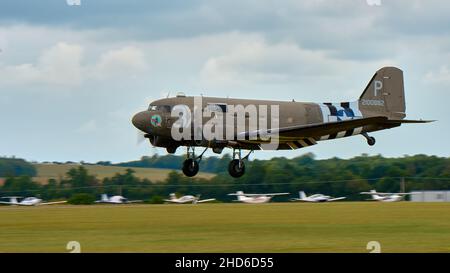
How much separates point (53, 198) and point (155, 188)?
7.46 m

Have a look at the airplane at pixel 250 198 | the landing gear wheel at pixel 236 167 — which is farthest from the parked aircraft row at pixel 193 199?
the landing gear wheel at pixel 236 167

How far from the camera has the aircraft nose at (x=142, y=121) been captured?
41.0 metres

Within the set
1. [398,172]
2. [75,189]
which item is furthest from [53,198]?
[398,172]

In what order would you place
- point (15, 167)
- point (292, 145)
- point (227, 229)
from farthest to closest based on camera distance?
point (15, 167) < point (292, 145) < point (227, 229)

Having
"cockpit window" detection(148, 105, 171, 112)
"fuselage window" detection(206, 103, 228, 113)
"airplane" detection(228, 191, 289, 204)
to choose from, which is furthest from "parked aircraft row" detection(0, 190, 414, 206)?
"cockpit window" detection(148, 105, 171, 112)

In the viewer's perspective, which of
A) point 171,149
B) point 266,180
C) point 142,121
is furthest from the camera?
point 266,180

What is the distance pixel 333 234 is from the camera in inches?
1221

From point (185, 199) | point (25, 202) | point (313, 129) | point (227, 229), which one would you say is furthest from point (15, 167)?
point (227, 229)

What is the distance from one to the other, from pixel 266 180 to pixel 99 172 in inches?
Result: 544

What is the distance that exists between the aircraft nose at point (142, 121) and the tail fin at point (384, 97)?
12.7 meters

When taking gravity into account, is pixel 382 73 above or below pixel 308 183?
above

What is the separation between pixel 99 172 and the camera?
70.6 meters

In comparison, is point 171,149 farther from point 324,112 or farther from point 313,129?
point 324,112
